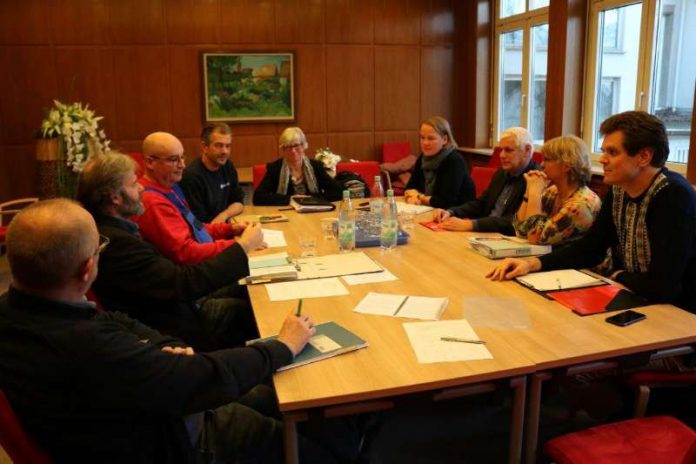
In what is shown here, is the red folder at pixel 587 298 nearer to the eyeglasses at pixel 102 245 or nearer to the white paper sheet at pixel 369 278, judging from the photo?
the white paper sheet at pixel 369 278

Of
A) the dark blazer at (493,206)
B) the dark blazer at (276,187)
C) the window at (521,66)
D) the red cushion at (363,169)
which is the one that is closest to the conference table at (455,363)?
the dark blazer at (493,206)

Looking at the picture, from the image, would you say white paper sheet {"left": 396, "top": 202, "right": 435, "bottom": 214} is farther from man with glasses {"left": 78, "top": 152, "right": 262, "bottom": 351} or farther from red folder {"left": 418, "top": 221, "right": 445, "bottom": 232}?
man with glasses {"left": 78, "top": 152, "right": 262, "bottom": 351}

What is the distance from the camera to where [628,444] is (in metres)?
1.62

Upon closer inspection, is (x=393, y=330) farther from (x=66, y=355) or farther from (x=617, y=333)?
(x=66, y=355)

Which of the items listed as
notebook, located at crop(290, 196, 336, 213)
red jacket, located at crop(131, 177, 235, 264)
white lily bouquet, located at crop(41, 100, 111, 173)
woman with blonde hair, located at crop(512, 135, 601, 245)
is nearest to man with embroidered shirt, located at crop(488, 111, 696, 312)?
woman with blonde hair, located at crop(512, 135, 601, 245)

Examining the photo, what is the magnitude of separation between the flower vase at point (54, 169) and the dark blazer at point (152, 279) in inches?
168

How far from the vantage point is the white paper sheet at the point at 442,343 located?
65.1 inches

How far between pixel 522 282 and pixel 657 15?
3.73 meters

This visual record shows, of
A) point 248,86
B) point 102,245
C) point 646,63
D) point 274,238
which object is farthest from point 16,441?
point 248,86

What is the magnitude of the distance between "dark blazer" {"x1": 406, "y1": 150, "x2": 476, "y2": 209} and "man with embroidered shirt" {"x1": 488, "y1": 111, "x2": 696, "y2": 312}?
1.78 meters

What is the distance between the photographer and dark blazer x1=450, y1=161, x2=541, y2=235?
3.30m

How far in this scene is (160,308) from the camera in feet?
7.27

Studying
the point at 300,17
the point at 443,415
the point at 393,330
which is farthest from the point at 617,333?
the point at 300,17

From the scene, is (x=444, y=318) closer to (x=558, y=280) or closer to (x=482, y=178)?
(x=558, y=280)
